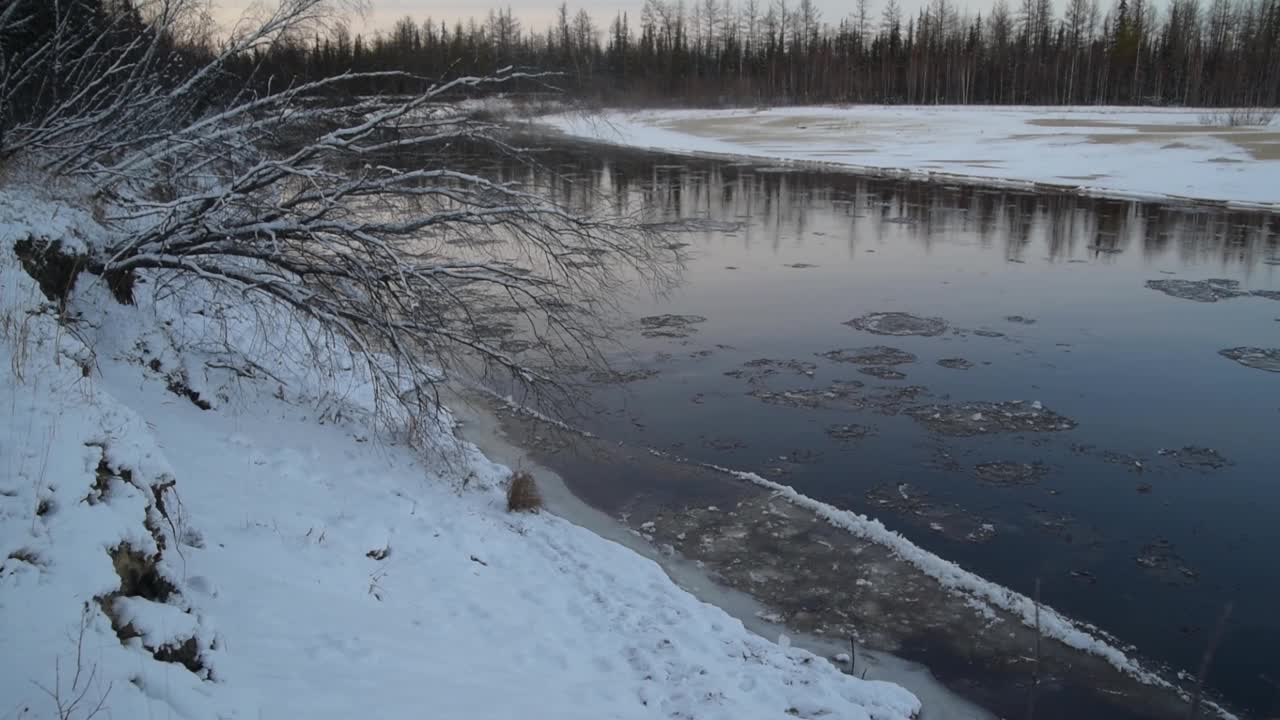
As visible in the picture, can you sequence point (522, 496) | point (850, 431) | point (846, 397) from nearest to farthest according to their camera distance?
point (522, 496)
point (850, 431)
point (846, 397)

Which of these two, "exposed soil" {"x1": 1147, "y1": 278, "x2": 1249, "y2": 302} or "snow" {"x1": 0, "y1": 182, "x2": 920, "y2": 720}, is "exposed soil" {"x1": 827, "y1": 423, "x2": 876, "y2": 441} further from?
"exposed soil" {"x1": 1147, "y1": 278, "x2": 1249, "y2": 302}

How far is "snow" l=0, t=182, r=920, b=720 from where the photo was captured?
3305mm

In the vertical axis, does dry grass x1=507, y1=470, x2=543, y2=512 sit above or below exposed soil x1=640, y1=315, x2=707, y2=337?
below

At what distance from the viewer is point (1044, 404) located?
31.3ft

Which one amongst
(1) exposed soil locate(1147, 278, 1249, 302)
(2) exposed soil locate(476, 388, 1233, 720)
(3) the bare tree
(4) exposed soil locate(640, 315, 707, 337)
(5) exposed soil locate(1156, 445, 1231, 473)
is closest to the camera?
(2) exposed soil locate(476, 388, 1233, 720)

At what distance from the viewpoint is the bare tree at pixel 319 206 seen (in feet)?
21.6

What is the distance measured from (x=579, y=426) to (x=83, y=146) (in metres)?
5.16

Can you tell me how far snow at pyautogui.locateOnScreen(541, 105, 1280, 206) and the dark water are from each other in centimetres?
357

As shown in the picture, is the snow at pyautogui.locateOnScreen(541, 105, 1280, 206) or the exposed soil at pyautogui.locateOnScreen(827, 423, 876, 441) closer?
the exposed soil at pyautogui.locateOnScreen(827, 423, 876, 441)

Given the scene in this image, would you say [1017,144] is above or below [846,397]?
above

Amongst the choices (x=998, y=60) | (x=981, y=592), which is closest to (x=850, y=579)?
(x=981, y=592)

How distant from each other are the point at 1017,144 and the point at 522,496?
4161 centimetres

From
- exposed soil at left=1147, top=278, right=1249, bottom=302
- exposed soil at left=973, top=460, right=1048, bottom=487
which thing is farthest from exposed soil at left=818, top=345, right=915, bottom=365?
exposed soil at left=1147, top=278, right=1249, bottom=302

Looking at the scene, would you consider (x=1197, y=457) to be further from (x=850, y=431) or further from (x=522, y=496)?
(x=522, y=496)
